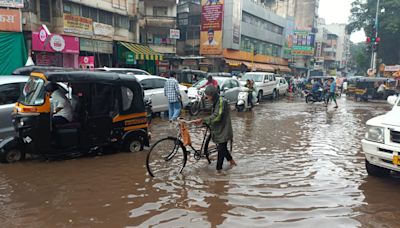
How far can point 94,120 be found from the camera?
21.4 feet

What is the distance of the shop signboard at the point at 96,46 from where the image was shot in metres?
21.1

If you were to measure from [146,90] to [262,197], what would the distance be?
26.5 ft

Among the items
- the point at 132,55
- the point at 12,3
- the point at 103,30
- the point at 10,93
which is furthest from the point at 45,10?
the point at 10,93

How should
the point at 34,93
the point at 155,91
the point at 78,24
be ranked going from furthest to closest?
1. the point at 78,24
2. the point at 155,91
3. the point at 34,93

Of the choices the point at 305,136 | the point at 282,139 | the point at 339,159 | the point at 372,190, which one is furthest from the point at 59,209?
the point at 305,136

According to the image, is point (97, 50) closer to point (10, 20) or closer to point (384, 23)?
point (10, 20)

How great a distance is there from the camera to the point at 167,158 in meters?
5.95

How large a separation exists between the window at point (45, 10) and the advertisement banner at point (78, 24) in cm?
98

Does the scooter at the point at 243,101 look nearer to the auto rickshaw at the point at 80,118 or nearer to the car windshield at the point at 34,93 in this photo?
the auto rickshaw at the point at 80,118

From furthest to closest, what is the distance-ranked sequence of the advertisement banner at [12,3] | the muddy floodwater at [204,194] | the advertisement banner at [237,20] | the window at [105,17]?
the advertisement banner at [237,20] → the window at [105,17] → the advertisement banner at [12,3] → the muddy floodwater at [204,194]

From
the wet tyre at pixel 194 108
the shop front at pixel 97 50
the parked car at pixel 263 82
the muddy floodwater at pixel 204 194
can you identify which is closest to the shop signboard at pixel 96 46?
the shop front at pixel 97 50

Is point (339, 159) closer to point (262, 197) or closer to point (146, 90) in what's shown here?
point (262, 197)

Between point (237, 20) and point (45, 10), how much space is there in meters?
22.2

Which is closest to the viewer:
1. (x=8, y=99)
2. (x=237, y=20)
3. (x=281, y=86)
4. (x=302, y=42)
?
(x=8, y=99)
